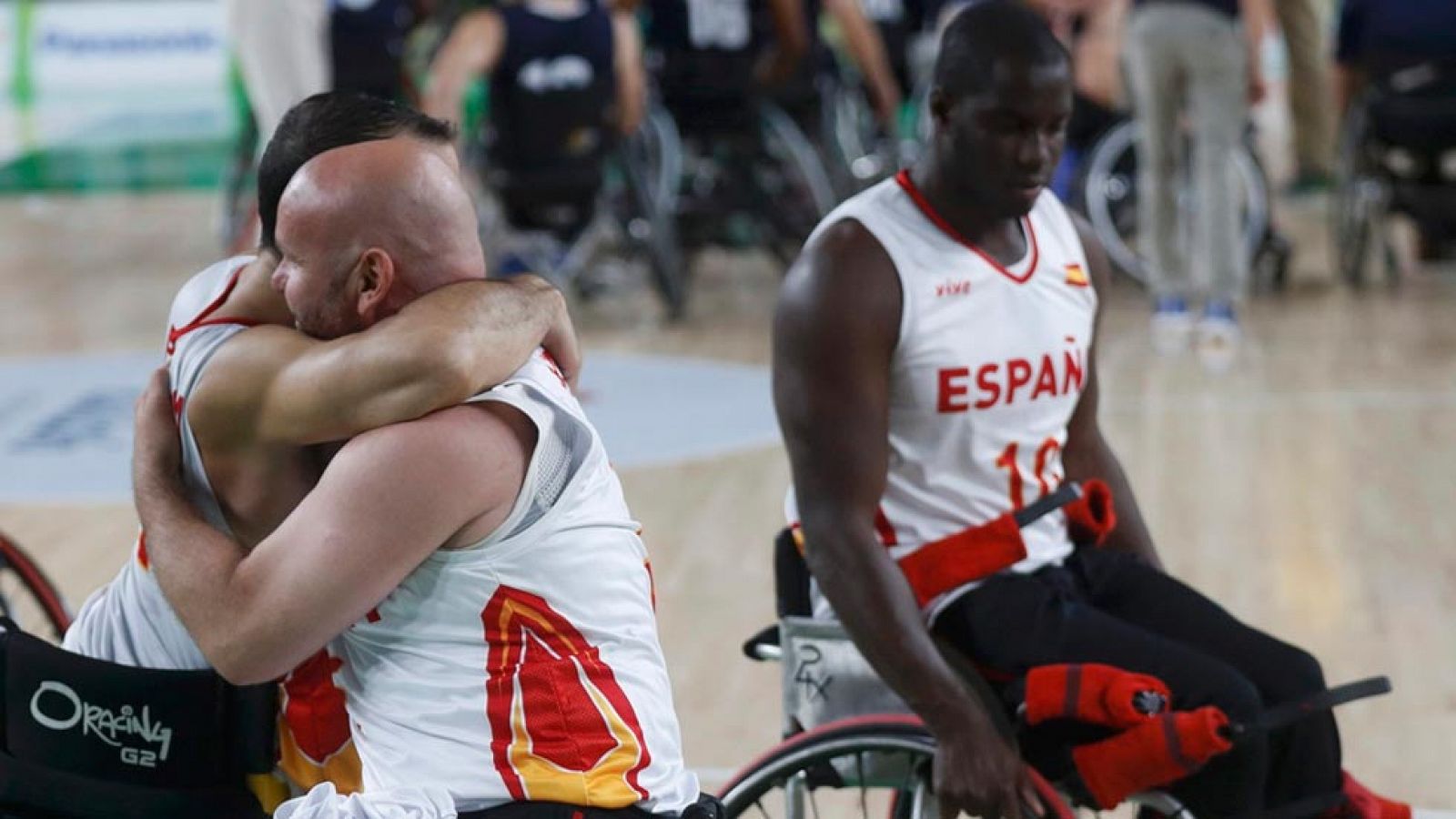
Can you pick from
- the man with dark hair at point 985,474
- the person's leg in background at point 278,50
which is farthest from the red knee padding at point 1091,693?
the person's leg in background at point 278,50

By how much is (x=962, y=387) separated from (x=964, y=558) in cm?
22

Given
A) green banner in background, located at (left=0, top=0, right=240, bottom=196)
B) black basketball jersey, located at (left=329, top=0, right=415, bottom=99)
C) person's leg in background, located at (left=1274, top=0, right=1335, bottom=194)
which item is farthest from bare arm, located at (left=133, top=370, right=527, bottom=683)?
green banner in background, located at (left=0, top=0, right=240, bottom=196)

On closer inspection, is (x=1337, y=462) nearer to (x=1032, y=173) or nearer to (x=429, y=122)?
(x=1032, y=173)

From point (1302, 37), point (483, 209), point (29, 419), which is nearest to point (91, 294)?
point (483, 209)

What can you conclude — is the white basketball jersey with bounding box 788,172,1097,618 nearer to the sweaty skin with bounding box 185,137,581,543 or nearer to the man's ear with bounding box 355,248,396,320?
the sweaty skin with bounding box 185,137,581,543

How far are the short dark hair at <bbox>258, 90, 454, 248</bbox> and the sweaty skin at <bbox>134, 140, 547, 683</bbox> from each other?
35 mm

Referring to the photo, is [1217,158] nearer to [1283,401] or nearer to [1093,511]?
[1283,401]

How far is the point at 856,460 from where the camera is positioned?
263cm

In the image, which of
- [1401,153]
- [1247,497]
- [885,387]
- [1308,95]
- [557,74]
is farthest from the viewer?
[1308,95]

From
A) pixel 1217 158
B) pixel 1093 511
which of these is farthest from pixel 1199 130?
pixel 1093 511

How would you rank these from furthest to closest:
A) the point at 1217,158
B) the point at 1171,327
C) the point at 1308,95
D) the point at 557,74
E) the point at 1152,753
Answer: the point at 1308,95, the point at 557,74, the point at 1171,327, the point at 1217,158, the point at 1152,753

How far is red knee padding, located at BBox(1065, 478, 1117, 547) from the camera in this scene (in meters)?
2.87

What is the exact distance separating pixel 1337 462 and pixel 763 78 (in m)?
3.29

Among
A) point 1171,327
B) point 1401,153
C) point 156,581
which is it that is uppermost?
point 156,581
